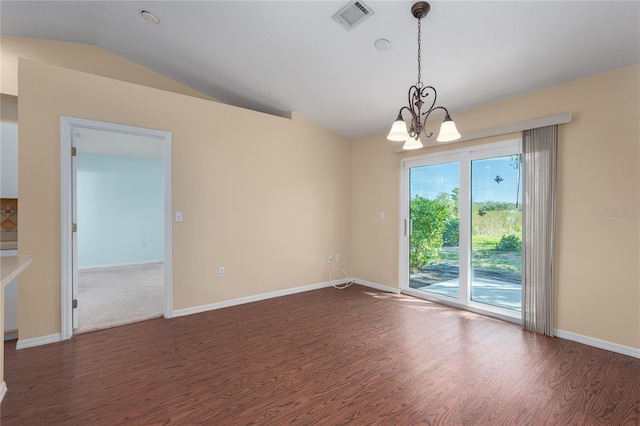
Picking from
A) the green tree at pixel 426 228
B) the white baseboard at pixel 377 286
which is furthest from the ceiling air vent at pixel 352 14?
the white baseboard at pixel 377 286

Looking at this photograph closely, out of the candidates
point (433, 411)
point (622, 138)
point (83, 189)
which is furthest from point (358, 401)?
point (83, 189)

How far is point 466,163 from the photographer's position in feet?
12.9

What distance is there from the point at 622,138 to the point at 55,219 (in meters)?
5.55

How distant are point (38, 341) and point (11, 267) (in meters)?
1.33

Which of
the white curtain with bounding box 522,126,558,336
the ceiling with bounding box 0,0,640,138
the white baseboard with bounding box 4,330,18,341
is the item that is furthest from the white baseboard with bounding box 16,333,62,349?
the white curtain with bounding box 522,126,558,336

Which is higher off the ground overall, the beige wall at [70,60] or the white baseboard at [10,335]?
the beige wall at [70,60]

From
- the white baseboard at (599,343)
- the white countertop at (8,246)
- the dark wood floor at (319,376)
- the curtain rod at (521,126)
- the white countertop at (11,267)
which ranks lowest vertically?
the dark wood floor at (319,376)

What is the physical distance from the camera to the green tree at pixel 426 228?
431 centimetres

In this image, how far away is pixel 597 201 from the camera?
2883 millimetres

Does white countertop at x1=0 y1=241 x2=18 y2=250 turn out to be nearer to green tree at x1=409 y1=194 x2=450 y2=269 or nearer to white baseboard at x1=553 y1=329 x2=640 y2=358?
green tree at x1=409 y1=194 x2=450 y2=269

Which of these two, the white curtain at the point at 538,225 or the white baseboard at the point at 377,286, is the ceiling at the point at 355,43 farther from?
the white baseboard at the point at 377,286

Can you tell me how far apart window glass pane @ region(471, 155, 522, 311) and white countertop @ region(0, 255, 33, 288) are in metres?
4.47

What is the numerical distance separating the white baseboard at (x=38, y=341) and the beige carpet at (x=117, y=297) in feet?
0.70

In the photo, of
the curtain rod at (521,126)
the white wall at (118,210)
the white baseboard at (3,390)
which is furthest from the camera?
the white wall at (118,210)
